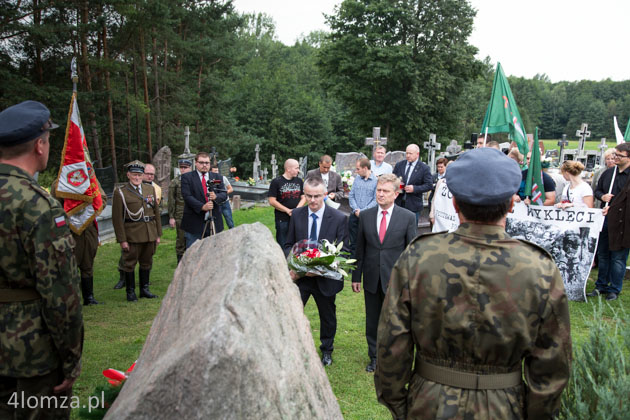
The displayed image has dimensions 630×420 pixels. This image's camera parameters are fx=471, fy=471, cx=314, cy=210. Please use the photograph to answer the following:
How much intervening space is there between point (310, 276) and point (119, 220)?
11.9 ft

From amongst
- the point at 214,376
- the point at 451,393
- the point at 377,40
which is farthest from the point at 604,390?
the point at 377,40

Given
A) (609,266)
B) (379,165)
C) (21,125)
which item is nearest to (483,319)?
(21,125)

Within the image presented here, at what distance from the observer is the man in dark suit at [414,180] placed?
9211 millimetres

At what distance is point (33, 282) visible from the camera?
2674 millimetres

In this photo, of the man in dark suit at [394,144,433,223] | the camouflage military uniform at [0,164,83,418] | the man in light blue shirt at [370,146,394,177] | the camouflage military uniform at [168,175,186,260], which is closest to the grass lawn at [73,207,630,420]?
the camouflage military uniform at [168,175,186,260]

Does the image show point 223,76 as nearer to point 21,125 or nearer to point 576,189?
point 576,189

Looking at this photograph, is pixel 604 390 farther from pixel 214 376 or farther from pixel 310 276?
pixel 310 276

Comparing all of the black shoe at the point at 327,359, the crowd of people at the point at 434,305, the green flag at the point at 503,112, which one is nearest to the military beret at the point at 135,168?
the black shoe at the point at 327,359

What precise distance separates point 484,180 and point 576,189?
647 centimetres

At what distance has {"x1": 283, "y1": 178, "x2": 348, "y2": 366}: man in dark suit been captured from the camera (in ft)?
16.4

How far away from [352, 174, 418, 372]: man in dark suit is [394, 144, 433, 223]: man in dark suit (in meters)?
4.24

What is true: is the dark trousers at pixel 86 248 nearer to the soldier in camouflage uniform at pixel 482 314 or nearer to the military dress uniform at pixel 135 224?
the military dress uniform at pixel 135 224

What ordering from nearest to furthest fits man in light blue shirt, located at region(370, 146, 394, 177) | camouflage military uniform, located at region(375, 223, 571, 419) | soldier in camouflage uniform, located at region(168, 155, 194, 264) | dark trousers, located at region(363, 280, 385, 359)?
camouflage military uniform, located at region(375, 223, 571, 419), dark trousers, located at region(363, 280, 385, 359), soldier in camouflage uniform, located at region(168, 155, 194, 264), man in light blue shirt, located at region(370, 146, 394, 177)

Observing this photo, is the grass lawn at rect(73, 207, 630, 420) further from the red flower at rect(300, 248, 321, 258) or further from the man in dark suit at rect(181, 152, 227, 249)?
the red flower at rect(300, 248, 321, 258)
